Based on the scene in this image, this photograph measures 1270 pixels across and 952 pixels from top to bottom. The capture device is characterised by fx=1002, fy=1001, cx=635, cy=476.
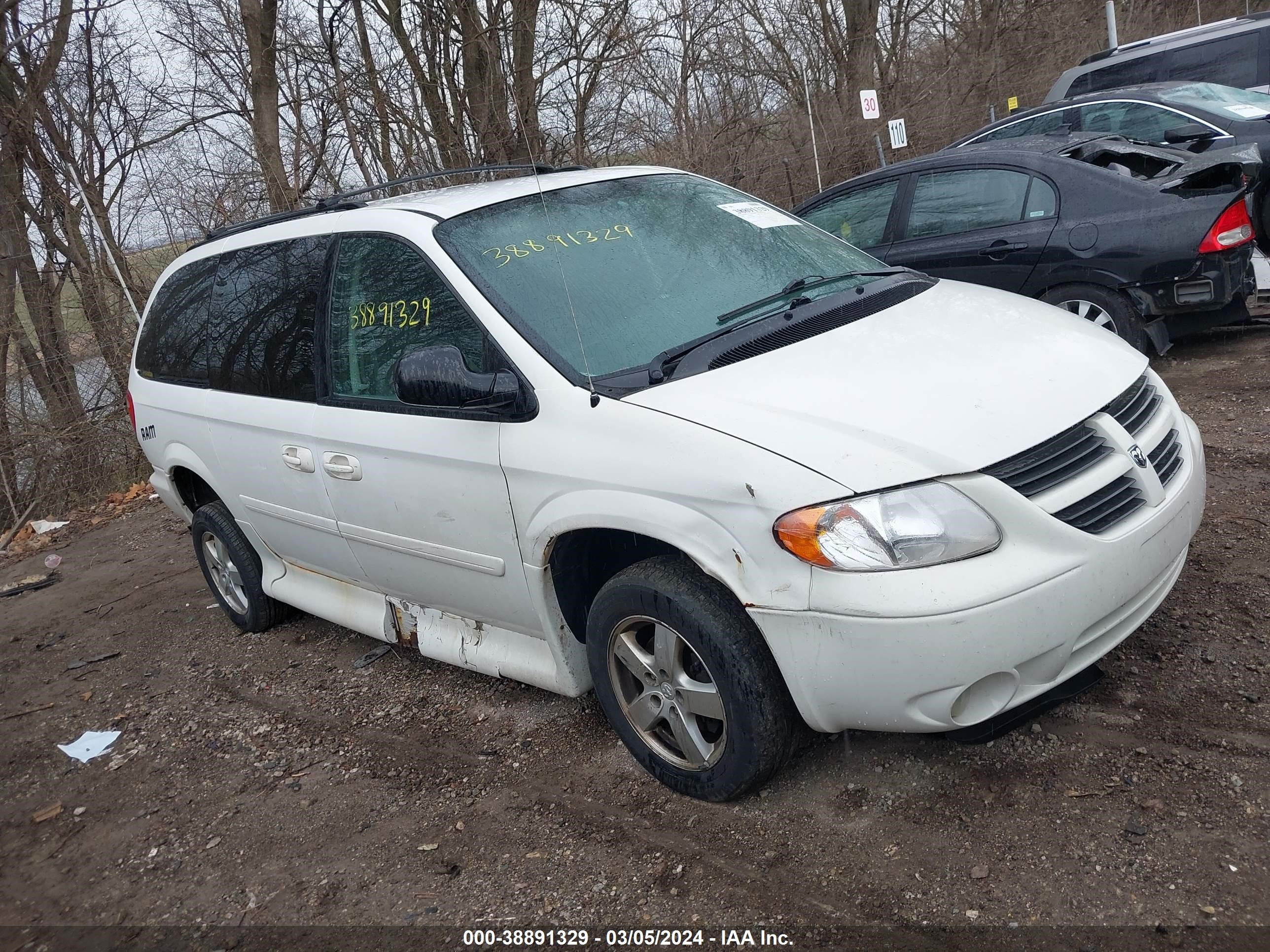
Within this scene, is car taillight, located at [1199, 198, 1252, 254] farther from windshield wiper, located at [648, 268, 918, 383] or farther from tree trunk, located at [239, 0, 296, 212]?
tree trunk, located at [239, 0, 296, 212]

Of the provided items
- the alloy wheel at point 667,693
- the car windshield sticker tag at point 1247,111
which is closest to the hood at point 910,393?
the alloy wheel at point 667,693

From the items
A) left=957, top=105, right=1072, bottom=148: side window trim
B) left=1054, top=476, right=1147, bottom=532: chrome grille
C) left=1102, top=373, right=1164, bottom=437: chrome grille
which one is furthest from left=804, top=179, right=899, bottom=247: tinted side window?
left=1054, top=476, right=1147, bottom=532: chrome grille

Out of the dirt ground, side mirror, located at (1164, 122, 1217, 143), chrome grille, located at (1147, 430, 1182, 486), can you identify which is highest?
side mirror, located at (1164, 122, 1217, 143)

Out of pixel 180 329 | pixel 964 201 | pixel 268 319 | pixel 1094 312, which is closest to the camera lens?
pixel 268 319

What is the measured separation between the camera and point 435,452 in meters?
3.32

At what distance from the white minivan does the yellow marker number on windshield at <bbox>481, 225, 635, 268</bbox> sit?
0.02m

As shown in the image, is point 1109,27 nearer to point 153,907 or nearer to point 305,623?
point 305,623

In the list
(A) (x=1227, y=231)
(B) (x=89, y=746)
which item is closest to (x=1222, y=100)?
(A) (x=1227, y=231)

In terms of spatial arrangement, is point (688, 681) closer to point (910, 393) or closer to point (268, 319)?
point (910, 393)

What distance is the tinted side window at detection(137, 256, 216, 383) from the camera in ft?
15.7

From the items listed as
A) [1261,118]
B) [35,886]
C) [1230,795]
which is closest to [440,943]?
[35,886]

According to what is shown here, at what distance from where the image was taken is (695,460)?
2.65m

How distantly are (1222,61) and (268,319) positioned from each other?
10.3m

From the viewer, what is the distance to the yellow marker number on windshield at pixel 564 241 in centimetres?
343
